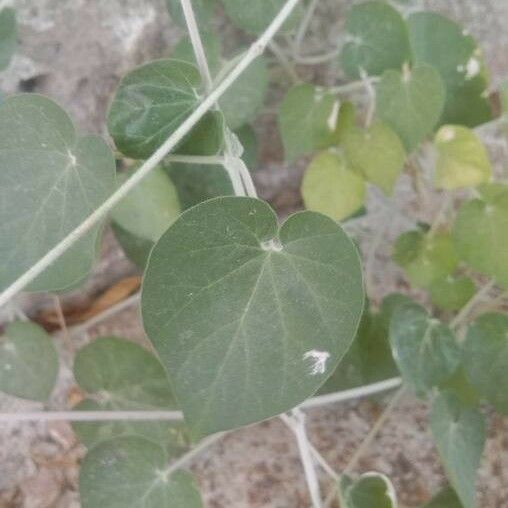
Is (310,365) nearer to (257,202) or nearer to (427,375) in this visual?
(257,202)

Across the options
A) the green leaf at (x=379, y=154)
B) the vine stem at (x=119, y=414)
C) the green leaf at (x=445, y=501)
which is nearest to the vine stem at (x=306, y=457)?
the vine stem at (x=119, y=414)

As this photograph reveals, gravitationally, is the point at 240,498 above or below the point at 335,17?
below

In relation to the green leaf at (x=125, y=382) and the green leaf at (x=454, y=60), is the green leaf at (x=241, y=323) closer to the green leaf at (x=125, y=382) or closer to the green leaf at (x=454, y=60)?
the green leaf at (x=125, y=382)

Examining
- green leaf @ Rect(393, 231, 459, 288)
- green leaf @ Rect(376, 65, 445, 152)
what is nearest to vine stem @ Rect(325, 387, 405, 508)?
green leaf @ Rect(393, 231, 459, 288)

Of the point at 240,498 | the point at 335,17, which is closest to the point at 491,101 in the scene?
the point at 335,17

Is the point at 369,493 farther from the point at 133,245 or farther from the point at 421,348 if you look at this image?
the point at 133,245
